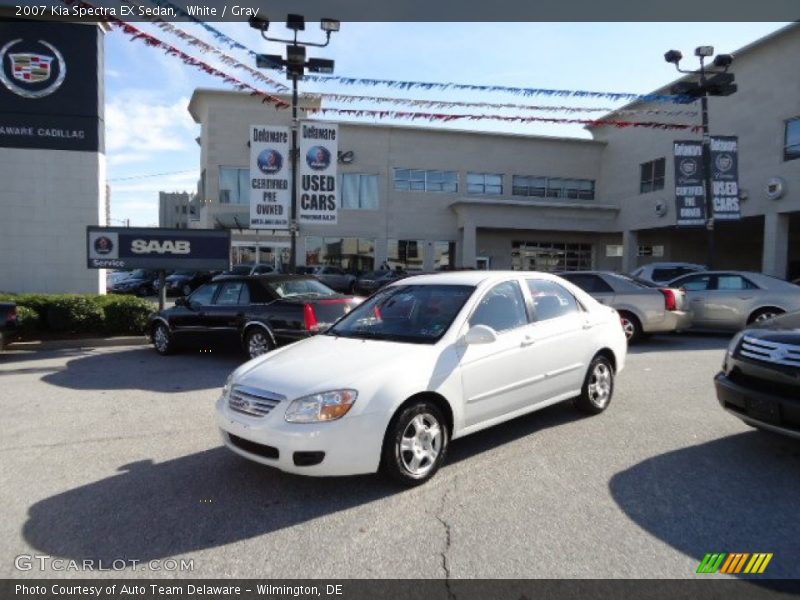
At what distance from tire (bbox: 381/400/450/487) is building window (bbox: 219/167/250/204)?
31016mm

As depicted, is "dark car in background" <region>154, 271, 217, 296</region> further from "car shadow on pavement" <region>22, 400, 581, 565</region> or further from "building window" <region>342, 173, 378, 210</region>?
"car shadow on pavement" <region>22, 400, 581, 565</region>

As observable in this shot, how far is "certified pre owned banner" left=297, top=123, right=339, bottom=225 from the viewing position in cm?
1234

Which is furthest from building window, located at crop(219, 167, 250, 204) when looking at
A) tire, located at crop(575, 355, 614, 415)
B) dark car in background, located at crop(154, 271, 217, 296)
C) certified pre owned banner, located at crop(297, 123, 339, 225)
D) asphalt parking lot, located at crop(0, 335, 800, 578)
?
tire, located at crop(575, 355, 614, 415)

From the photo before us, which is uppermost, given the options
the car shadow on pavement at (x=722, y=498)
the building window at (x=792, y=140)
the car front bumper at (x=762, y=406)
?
the building window at (x=792, y=140)

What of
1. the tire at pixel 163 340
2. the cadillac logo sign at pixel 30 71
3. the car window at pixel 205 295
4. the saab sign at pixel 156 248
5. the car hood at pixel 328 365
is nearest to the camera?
the car hood at pixel 328 365

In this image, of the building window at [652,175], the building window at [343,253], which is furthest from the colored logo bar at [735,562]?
the building window at [652,175]

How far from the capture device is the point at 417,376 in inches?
160

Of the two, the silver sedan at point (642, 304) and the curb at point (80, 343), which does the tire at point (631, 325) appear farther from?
the curb at point (80, 343)

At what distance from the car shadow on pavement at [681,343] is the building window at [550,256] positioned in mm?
22883

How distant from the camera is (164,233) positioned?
1172 cm

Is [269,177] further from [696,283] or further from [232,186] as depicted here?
[232,186]

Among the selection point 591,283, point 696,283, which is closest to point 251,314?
point 591,283

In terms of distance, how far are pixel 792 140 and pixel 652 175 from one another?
957 centimetres

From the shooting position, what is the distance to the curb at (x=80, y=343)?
34.0 feet
